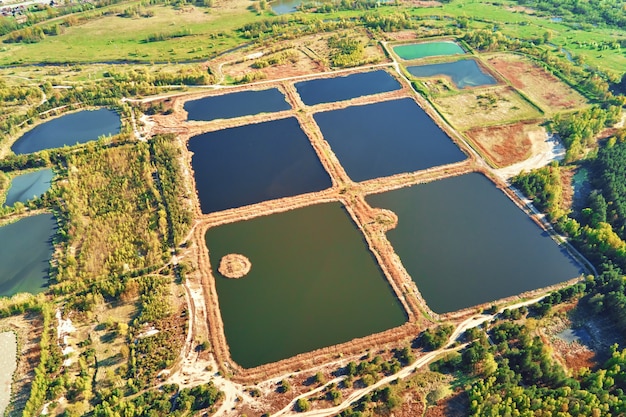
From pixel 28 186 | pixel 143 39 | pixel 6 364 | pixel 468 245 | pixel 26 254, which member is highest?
pixel 143 39

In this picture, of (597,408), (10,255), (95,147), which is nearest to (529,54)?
(597,408)

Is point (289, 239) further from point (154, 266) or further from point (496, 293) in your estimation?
point (496, 293)

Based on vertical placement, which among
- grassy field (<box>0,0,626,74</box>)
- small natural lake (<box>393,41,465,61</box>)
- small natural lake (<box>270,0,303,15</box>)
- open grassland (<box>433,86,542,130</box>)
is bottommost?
open grassland (<box>433,86,542,130</box>)

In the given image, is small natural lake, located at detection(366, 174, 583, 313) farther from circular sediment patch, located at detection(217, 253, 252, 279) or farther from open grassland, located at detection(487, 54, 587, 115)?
open grassland, located at detection(487, 54, 587, 115)

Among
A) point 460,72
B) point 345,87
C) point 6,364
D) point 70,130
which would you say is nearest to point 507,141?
point 460,72

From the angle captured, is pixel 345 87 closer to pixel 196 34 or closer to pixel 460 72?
pixel 460 72

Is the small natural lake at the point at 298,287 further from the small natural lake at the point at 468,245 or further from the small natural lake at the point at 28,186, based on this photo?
the small natural lake at the point at 28,186

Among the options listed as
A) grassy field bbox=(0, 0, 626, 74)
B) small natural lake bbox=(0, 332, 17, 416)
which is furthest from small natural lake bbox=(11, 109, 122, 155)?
small natural lake bbox=(0, 332, 17, 416)
